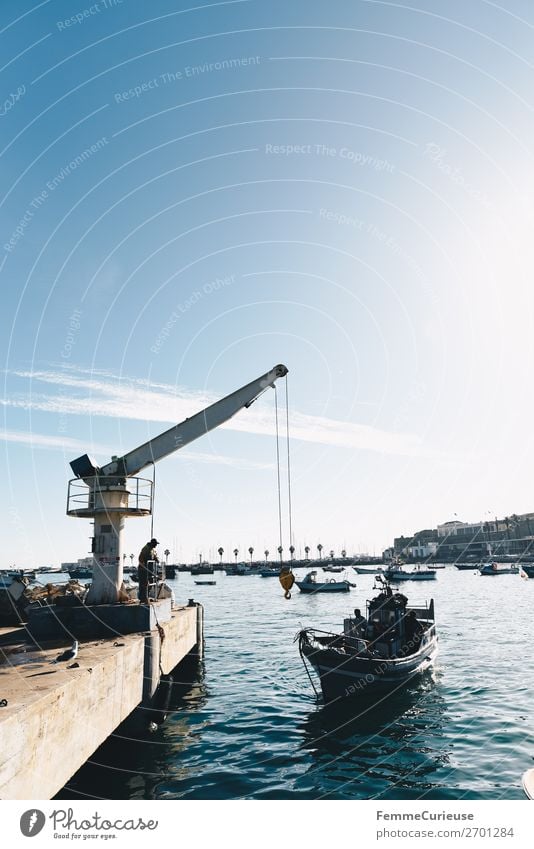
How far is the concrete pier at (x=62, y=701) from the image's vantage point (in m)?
8.45

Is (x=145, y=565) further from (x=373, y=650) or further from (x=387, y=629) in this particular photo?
(x=387, y=629)

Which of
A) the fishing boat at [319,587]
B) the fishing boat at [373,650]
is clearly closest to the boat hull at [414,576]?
the fishing boat at [319,587]

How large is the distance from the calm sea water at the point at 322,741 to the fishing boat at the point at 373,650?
36.4 inches

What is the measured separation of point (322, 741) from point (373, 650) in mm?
7369

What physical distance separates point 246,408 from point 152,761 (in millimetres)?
14012

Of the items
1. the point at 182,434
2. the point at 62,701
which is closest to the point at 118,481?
the point at 182,434

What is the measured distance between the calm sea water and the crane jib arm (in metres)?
10.4

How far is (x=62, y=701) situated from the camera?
403 inches

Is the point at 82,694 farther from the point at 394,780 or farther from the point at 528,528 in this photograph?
the point at 528,528

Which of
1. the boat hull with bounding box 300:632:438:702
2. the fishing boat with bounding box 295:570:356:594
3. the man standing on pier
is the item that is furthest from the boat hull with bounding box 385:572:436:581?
the man standing on pier

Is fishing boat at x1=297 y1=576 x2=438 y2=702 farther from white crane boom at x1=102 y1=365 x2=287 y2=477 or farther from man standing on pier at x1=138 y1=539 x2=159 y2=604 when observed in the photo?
white crane boom at x1=102 y1=365 x2=287 y2=477

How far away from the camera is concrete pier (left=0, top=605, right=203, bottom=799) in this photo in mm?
8453

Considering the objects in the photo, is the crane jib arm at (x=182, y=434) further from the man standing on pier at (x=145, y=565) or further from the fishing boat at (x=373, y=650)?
the fishing boat at (x=373, y=650)
